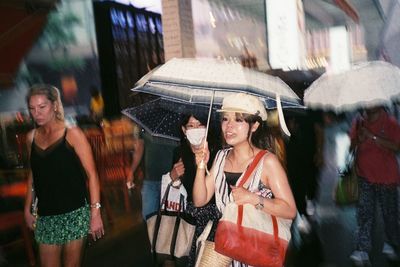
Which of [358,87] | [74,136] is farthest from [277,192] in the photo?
[358,87]

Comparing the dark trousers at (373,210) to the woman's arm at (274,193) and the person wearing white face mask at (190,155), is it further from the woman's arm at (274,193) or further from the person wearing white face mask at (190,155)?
the woman's arm at (274,193)

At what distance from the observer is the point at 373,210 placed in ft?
14.4

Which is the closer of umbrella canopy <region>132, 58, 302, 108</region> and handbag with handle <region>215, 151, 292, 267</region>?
handbag with handle <region>215, 151, 292, 267</region>

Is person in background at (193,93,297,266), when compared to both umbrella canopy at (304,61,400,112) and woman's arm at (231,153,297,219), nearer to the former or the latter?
woman's arm at (231,153,297,219)

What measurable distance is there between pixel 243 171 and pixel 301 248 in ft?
8.28

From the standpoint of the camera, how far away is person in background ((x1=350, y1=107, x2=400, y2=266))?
4.31m

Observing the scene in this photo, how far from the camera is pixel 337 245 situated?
4.88 meters

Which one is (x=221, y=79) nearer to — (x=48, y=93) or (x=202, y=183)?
(x=202, y=183)

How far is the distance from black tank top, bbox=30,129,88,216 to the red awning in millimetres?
2958

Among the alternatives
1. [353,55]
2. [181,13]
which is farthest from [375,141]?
[181,13]

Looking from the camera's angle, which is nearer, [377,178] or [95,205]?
[95,205]

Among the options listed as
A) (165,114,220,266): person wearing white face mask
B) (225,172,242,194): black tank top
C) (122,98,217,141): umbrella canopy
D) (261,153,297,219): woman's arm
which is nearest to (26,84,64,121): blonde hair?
(122,98,217,141): umbrella canopy

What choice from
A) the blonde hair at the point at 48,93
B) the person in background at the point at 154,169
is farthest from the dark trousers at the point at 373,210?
the blonde hair at the point at 48,93

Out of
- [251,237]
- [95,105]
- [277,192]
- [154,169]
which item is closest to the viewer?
[251,237]
